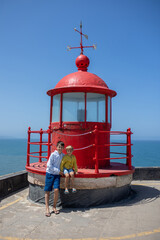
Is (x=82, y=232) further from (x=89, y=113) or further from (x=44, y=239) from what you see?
(x=89, y=113)

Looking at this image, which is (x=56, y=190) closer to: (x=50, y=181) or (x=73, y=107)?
(x=50, y=181)

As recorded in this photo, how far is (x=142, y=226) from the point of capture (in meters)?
4.65

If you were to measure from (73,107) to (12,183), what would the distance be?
11.9 feet

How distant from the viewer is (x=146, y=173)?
10133mm

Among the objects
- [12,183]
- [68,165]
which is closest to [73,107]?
[68,165]

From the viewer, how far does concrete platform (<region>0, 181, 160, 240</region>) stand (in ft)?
14.1

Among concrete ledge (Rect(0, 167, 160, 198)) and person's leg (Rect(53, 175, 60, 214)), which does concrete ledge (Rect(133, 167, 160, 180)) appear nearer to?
concrete ledge (Rect(0, 167, 160, 198))

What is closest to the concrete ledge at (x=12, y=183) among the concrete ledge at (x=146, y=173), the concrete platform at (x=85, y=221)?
the concrete platform at (x=85, y=221)

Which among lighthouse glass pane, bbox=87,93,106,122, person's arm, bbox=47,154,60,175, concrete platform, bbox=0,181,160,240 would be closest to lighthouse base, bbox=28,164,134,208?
concrete platform, bbox=0,181,160,240

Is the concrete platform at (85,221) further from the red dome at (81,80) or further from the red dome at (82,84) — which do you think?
the red dome at (81,80)

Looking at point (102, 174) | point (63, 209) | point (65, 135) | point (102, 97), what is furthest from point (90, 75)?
point (63, 209)

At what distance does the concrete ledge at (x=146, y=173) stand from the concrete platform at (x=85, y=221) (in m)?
3.31

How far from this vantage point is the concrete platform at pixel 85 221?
4.31 meters

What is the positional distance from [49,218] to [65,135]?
2647 mm
